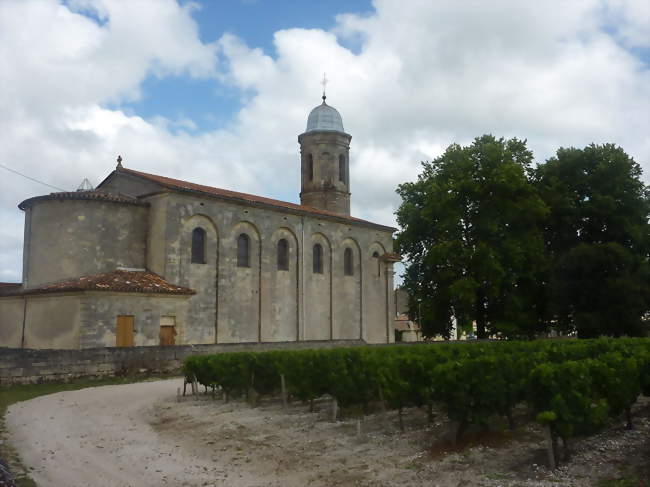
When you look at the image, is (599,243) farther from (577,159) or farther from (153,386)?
(153,386)

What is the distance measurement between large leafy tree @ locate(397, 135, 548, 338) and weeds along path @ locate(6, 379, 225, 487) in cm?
2030

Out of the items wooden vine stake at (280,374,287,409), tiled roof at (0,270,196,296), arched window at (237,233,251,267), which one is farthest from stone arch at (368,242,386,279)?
wooden vine stake at (280,374,287,409)

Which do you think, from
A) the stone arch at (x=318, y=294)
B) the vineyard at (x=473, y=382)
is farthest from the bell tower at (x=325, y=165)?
the vineyard at (x=473, y=382)

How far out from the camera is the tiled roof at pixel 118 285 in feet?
82.6

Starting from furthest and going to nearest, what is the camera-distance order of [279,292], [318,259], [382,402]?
[318,259], [279,292], [382,402]

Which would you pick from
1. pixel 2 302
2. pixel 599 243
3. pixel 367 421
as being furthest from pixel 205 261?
pixel 599 243

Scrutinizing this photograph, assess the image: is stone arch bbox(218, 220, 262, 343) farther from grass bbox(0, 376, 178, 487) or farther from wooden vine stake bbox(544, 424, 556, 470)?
wooden vine stake bbox(544, 424, 556, 470)

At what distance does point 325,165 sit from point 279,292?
14.4m

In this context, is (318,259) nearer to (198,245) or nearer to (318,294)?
(318,294)

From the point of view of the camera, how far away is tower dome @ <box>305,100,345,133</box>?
1834 inches

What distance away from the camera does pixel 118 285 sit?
2577 cm

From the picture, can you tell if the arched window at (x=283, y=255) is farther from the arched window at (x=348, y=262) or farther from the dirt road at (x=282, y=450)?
the dirt road at (x=282, y=450)

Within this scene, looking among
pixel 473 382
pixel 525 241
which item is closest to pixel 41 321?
pixel 473 382

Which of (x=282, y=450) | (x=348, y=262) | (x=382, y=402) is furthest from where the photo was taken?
(x=348, y=262)
